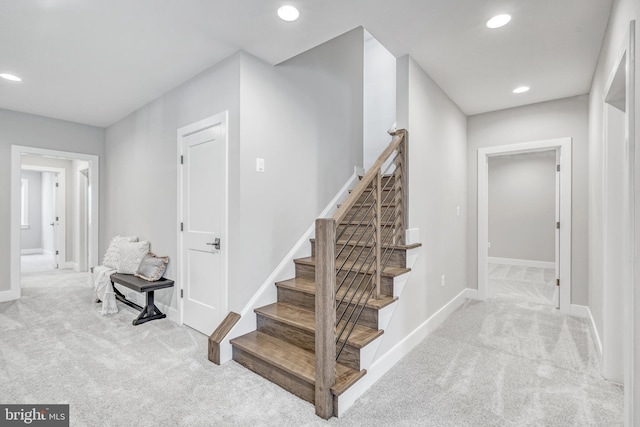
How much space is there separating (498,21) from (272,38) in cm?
161

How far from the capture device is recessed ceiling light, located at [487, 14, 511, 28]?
210 centimetres

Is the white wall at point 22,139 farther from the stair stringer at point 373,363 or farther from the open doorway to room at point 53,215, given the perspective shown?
the stair stringer at point 373,363

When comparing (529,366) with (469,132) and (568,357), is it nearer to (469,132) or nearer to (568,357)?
(568,357)

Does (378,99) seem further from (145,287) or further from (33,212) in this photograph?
(33,212)

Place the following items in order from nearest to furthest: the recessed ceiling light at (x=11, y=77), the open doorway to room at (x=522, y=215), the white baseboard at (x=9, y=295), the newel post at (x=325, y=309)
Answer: the newel post at (x=325, y=309) < the recessed ceiling light at (x=11, y=77) < the white baseboard at (x=9, y=295) < the open doorway to room at (x=522, y=215)

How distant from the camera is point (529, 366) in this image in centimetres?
233

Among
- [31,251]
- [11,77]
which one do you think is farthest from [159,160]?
[31,251]

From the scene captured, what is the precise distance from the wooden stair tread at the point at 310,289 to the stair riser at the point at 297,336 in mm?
304

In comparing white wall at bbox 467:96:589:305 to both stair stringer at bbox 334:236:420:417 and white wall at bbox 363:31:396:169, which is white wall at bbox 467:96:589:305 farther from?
stair stringer at bbox 334:236:420:417

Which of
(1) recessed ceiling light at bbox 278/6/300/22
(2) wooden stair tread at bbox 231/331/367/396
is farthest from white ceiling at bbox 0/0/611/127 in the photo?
(2) wooden stair tread at bbox 231/331/367/396

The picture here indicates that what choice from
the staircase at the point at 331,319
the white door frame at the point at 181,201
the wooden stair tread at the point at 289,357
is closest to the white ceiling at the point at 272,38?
the white door frame at the point at 181,201

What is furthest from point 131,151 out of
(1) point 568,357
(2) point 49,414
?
(1) point 568,357

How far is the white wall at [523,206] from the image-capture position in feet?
20.6

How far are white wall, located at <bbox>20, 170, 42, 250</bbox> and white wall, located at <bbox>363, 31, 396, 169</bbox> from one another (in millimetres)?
8859
